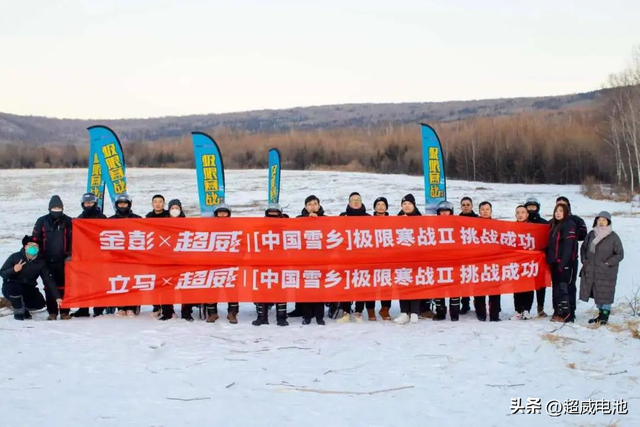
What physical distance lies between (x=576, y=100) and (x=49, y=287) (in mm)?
106363

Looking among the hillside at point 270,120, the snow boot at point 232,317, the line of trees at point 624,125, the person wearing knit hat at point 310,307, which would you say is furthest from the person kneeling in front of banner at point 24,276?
the hillside at point 270,120

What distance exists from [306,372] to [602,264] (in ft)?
13.6

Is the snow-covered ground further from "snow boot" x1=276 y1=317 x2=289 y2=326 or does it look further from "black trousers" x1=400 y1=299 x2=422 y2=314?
"black trousers" x1=400 y1=299 x2=422 y2=314

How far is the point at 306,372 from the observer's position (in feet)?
18.9

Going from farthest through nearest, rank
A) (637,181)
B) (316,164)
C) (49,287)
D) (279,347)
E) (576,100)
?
(576,100) < (316,164) < (637,181) < (49,287) < (279,347)

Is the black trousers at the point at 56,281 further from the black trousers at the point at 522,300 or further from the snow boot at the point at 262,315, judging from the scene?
the black trousers at the point at 522,300

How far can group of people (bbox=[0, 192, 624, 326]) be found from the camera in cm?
741

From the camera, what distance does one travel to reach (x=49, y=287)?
7555mm

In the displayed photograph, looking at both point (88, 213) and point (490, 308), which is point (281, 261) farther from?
point (490, 308)

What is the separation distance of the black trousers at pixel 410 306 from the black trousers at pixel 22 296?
15.8 ft

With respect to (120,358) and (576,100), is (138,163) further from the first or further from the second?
(576,100)

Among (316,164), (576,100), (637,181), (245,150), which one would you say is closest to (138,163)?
(245,150)

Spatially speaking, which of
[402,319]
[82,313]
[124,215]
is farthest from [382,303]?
[82,313]

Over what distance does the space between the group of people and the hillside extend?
97.4 metres
